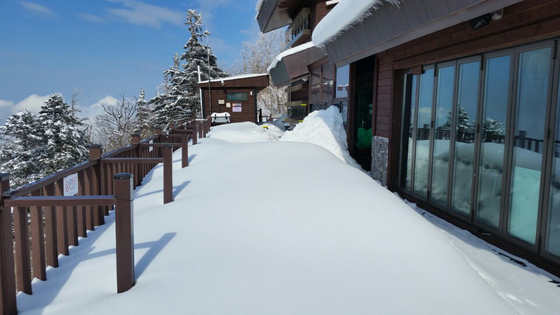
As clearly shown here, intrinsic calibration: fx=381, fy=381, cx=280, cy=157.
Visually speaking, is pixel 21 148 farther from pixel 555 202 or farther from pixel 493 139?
pixel 555 202

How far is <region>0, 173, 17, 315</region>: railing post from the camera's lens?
262 centimetres

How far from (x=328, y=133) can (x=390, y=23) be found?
513cm

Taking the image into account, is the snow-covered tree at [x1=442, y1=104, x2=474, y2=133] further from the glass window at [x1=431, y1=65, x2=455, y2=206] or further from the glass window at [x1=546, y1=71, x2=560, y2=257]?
the glass window at [x1=546, y1=71, x2=560, y2=257]

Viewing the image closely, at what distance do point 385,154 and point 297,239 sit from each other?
19.3ft

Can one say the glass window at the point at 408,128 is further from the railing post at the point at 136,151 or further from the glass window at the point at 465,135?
the railing post at the point at 136,151

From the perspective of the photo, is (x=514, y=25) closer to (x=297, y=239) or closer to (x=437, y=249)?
(x=437, y=249)

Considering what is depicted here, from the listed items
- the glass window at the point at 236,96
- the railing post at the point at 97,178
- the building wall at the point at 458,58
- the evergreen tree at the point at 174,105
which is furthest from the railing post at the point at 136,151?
the evergreen tree at the point at 174,105

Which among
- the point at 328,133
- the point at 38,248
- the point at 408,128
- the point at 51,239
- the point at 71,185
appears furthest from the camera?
the point at 328,133

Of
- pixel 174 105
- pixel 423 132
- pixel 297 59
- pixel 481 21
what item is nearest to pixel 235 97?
pixel 174 105

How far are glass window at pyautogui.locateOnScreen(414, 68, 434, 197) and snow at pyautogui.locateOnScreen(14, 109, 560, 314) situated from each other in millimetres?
2575

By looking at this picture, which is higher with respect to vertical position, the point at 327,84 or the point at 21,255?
the point at 327,84

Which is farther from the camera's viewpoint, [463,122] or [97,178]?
[463,122]

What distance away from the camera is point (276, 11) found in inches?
688

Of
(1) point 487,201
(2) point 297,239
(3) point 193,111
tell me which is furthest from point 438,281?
(3) point 193,111
